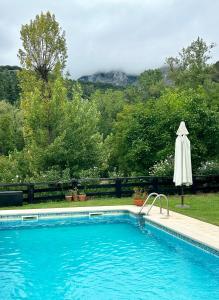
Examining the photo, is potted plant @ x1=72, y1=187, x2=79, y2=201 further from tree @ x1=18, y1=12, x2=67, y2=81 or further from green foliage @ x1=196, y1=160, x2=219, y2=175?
tree @ x1=18, y1=12, x2=67, y2=81

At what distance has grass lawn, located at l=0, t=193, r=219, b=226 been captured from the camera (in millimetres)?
12192

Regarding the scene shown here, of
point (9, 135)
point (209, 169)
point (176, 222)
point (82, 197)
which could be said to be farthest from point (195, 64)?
point (176, 222)

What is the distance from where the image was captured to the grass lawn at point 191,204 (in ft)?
40.0

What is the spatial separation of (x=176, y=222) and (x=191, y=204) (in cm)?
323

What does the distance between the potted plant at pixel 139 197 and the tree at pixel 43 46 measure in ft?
31.8

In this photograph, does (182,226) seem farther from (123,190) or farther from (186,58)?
(186,58)

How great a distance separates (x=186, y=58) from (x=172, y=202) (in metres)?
25.0

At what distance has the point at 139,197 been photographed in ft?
48.7

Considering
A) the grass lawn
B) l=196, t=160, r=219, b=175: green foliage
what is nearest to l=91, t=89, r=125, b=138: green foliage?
l=196, t=160, r=219, b=175: green foliage

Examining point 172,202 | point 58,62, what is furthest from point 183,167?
point 58,62

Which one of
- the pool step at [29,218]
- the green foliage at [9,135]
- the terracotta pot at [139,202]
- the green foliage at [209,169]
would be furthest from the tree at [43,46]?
the green foliage at [9,135]

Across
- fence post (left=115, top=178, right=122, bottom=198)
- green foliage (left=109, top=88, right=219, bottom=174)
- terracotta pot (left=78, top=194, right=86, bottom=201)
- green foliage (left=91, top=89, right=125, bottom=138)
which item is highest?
green foliage (left=91, top=89, right=125, bottom=138)

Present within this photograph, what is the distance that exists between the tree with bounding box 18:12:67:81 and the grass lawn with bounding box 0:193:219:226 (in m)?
9.59

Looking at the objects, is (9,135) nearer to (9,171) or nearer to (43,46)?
(43,46)
